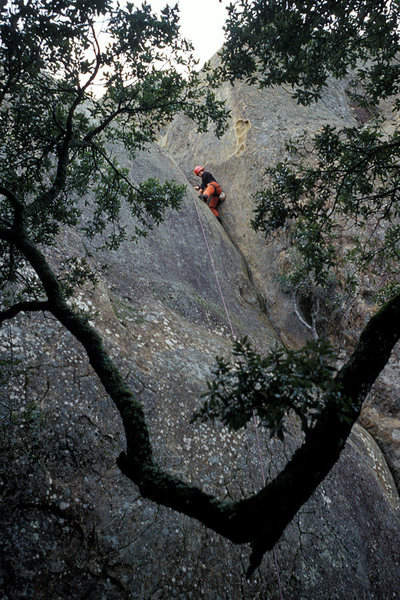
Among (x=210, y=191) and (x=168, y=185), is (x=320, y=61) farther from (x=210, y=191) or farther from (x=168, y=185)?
(x=210, y=191)

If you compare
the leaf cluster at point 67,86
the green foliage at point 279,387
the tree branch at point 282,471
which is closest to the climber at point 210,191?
the leaf cluster at point 67,86

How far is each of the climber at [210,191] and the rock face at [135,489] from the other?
6074 millimetres

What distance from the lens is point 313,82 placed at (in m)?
5.27

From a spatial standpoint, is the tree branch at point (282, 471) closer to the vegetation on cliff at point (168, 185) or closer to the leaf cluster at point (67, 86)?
the vegetation on cliff at point (168, 185)

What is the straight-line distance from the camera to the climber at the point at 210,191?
589 inches

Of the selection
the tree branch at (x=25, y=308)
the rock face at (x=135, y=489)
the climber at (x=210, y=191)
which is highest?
the climber at (x=210, y=191)

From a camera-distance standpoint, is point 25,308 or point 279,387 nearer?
point 279,387

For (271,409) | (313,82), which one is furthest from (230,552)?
(313,82)

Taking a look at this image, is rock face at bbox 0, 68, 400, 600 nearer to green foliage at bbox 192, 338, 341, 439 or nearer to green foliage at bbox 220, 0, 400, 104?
green foliage at bbox 192, 338, 341, 439

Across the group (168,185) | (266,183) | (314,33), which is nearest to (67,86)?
(168,185)

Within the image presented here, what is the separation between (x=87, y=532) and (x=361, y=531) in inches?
181

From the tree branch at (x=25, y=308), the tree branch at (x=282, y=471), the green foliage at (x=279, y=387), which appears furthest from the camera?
the tree branch at (x=25, y=308)

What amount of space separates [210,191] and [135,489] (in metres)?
12.2

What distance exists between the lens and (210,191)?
15.0 metres
